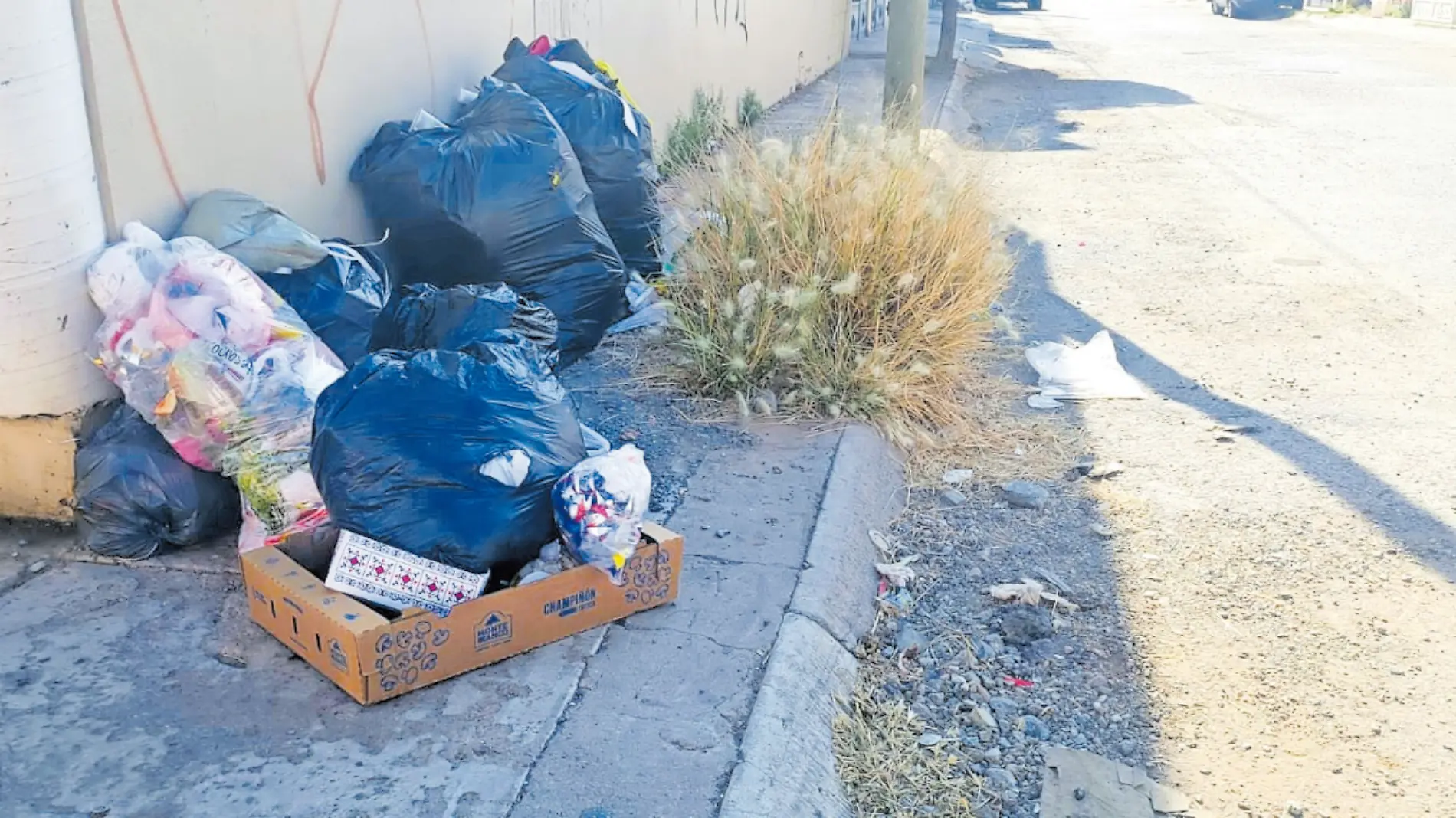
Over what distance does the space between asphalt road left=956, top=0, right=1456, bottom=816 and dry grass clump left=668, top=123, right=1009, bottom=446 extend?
71 cm

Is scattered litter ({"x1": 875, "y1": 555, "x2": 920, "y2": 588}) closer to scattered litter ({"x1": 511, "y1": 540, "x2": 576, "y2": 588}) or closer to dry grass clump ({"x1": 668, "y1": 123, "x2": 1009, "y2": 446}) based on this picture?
dry grass clump ({"x1": 668, "y1": 123, "x2": 1009, "y2": 446})

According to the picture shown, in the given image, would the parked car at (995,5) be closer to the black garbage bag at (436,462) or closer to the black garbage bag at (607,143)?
the black garbage bag at (607,143)

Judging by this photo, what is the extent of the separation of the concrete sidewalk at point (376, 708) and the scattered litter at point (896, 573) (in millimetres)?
134

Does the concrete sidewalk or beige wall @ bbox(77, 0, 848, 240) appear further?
beige wall @ bbox(77, 0, 848, 240)

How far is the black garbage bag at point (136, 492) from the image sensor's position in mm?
2914

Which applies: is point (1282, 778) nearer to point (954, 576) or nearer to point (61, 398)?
point (954, 576)

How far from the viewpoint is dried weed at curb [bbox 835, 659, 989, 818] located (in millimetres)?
2457

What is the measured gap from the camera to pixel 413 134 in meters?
4.25

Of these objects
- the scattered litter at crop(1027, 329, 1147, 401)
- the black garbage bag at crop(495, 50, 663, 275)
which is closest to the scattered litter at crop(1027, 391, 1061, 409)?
the scattered litter at crop(1027, 329, 1147, 401)

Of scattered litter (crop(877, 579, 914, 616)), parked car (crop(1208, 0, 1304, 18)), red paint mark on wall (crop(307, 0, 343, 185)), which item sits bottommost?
parked car (crop(1208, 0, 1304, 18))

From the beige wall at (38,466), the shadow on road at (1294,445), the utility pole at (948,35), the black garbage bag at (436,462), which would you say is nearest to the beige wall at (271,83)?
the beige wall at (38,466)

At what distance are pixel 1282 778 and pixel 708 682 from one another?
1.27 metres

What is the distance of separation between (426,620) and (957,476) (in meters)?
2.17

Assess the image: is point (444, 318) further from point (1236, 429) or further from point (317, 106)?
point (1236, 429)
